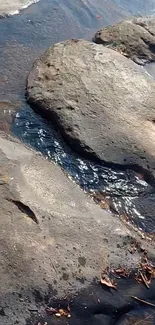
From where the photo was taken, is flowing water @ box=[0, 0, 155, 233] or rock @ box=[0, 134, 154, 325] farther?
flowing water @ box=[0, 0, 155, 233]

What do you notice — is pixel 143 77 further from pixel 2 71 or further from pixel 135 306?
pixel 135 306

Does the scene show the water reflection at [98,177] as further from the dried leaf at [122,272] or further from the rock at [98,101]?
the dried leaf at [122,272]

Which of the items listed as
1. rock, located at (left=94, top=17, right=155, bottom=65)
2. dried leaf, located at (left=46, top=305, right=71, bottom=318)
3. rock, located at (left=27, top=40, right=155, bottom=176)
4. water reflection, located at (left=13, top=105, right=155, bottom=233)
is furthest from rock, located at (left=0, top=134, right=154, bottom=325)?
rock, located at (left=94, top=17, right=155, bottom=65)

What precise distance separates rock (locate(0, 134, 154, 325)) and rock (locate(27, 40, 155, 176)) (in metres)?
1.19

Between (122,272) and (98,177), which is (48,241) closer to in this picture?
(122,272)

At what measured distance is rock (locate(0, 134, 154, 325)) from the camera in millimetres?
4945

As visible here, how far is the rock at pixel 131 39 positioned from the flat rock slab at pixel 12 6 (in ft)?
6.76

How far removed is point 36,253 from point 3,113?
3184mm

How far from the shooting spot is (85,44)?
8992 mm

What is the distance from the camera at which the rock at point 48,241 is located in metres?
4.95

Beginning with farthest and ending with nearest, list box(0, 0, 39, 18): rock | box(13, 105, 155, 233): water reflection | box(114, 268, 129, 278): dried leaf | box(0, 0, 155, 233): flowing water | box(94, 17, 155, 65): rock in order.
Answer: box(0, 0, 39, 18): rock
box(94, 17, 155, 65): rock
box(0, 0, 155, 233): flowing water
box(13, 105, 155, 233): water reflection
box(114, 268, 129, 278): dried leaf

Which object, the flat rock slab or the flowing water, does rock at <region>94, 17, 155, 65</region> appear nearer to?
the flowing water

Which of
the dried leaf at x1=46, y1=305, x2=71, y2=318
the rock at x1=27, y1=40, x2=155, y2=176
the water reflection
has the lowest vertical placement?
the dried leaf at x1=46, y1=305, x2=71, y2=318

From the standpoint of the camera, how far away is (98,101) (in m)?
7.70
